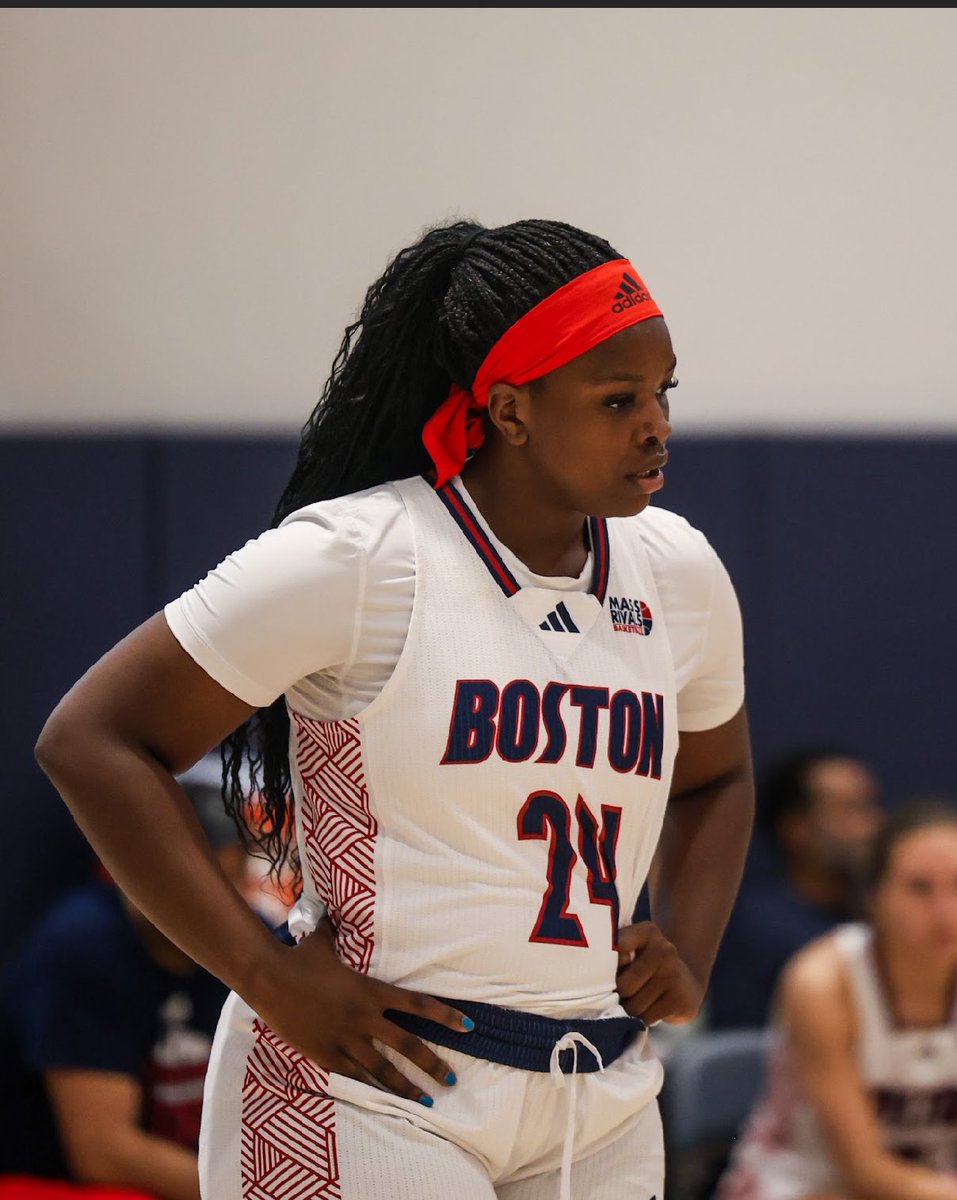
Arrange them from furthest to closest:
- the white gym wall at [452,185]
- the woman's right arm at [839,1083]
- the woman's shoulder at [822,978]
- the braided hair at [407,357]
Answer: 1. the white gym wall at [452,185]
2. the woman's shoulder at [822,978]
3. the woman's right arm at [839,1083]
4. the braided hair at [407,357]

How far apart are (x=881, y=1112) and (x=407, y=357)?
1700 millimetres

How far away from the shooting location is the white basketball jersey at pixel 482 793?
53.7 inches

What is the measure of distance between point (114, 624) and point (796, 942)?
1.59 metres

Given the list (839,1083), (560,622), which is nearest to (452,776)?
(560,622)

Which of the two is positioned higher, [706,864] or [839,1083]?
[706,864]

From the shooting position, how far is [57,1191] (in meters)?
2.66

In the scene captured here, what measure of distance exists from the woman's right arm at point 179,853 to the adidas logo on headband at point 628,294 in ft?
1.51

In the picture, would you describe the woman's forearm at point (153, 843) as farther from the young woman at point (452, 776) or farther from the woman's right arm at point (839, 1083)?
the woman's right arm at point (839, 1083)

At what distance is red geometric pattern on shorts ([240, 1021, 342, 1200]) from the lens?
1.36 meters

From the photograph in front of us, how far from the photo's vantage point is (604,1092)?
1.40m

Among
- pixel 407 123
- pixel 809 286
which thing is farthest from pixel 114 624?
pixel 809 286

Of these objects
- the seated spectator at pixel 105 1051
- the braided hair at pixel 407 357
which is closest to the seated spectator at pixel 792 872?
the seated spectator at pixel 105 1051

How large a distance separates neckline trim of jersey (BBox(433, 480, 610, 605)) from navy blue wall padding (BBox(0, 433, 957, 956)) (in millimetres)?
2187

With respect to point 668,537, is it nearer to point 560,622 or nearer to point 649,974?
point 560,622
